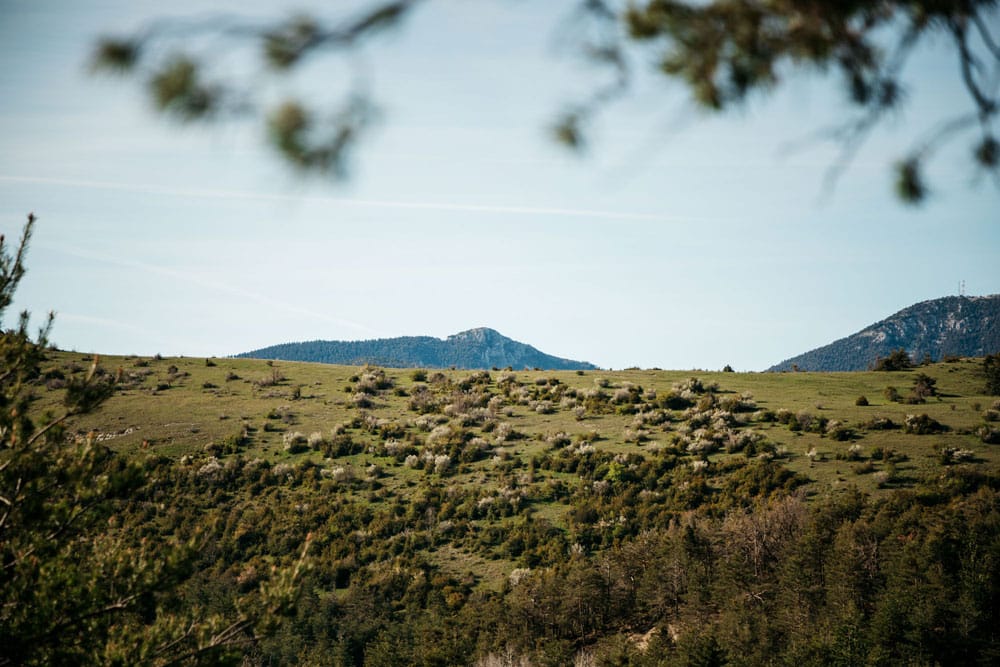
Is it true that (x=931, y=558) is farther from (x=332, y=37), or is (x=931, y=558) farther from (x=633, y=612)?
(x=332, y=37)

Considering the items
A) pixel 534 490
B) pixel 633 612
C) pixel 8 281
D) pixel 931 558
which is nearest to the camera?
pixel 8 281

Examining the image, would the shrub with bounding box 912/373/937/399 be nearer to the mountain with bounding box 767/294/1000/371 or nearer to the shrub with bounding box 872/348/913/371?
the shrub with bounding box 872/348/913/371

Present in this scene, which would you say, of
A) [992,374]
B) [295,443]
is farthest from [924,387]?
[295,443]

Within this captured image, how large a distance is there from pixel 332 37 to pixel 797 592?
45.5 meters

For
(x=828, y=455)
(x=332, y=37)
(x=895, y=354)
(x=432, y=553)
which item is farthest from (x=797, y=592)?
(x=895, y=354)

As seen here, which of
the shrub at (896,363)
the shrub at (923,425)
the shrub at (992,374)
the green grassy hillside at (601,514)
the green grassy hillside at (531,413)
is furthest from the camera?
the shrub at (896,363)

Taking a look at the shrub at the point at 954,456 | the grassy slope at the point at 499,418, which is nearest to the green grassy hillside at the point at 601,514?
the shrub at the point at 954,456

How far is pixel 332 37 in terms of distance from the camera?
13.7 feet

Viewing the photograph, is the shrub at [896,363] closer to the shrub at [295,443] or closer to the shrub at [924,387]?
the shrub at [924,387]

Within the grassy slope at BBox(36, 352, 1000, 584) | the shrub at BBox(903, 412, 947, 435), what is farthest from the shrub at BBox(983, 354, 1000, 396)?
the shrub at BBox(903, 412, 947, 435)

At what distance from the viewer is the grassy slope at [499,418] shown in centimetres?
5066

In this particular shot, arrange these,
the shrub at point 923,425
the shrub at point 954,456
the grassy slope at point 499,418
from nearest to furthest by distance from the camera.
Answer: the shrub at point 954,456, the grassy slope at point 499,418, the shrub at point 923,425

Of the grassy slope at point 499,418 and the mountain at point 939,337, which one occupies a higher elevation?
the mountain at point 939,337

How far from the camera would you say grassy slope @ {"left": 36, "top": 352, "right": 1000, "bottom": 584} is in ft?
166
